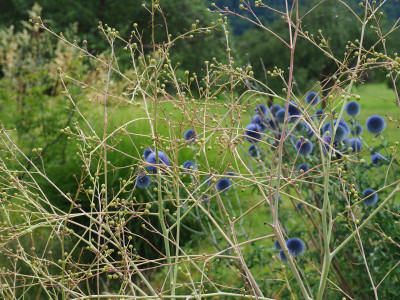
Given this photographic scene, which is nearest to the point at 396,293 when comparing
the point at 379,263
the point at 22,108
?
the point at 379,263

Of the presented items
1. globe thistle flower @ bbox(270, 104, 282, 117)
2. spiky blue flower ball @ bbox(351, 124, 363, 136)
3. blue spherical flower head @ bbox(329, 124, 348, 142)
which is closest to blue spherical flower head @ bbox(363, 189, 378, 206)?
blue spherical flower head @ bbox(329, 124, 348, 142)

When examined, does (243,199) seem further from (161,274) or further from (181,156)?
(161,274)

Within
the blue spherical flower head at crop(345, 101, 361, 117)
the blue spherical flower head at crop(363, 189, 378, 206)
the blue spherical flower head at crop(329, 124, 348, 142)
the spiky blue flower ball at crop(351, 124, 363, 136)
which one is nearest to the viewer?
the blue spherical flower head at crop(363, 189, 378, 206)

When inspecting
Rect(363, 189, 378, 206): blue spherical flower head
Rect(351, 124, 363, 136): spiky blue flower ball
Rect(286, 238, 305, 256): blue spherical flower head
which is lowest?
Rect(286, 238, 305, 256): blue spherical flower head

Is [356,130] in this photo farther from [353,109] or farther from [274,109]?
[274,109]

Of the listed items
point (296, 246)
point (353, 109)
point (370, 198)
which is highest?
point (353, 109)

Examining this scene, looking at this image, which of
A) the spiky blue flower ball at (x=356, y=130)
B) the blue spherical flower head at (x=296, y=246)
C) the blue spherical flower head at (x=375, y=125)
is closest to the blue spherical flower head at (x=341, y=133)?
the spiky blue flower ball at (x=356, y=130)

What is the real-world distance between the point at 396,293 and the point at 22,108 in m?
4.49

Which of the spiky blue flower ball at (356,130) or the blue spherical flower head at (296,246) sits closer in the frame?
the blue spherical flower head at (296,246)

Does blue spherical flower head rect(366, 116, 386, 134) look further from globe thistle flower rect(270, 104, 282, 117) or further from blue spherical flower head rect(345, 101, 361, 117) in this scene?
globe thistle flower rect(270, 104, 282, 117)

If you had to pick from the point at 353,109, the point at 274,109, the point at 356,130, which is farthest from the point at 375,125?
the point at 274,109

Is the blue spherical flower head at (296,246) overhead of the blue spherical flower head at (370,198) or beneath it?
beneath

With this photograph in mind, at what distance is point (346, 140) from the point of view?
137 inches

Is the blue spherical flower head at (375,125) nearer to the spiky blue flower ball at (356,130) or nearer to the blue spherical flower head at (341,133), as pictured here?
the spiky blue flower ball at (356,130)
